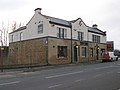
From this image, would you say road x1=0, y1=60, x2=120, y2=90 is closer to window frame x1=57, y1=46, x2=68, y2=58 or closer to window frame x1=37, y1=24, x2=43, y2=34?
window frame x1=57, y1=46, x2=68, y2=58

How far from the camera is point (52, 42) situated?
38719 millimetres

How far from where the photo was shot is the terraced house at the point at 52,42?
39.0 m

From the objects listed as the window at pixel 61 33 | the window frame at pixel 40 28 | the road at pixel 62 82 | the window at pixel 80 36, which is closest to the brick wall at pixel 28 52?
the window frame at pixel 40 28

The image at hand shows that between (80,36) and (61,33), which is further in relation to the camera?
(80,36)

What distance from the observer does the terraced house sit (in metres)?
39.0

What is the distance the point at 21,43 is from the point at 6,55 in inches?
261

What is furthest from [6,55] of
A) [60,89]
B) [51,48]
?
[60,89]

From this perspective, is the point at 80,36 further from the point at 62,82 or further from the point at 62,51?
the point at 62,82

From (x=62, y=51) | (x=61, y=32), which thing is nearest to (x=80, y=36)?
(x=61, y=32)

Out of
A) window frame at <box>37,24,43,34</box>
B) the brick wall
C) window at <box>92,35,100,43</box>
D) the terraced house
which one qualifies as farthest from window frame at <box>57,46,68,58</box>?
window at <box>92,35,100,43</box>

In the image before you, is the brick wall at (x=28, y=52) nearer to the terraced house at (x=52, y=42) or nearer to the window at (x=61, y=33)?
the terraced house at (x=52, y=42)

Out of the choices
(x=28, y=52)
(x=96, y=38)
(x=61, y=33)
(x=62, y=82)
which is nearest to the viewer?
(x=62, y=82)

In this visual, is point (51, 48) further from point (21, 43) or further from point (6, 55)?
point (6, 55)

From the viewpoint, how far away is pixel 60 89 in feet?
41.2
